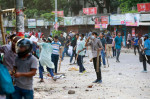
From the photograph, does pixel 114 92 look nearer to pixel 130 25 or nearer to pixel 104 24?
pixel 130 25

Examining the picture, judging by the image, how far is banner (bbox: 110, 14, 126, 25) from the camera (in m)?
30.3

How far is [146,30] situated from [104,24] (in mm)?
5831

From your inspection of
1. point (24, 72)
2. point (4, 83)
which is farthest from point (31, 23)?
point (4, 83)

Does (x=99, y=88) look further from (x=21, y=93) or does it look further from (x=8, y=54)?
(x=21, y=93)

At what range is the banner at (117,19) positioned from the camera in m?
30.3

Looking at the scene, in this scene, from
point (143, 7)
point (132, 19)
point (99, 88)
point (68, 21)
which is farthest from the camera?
point (68, 21)

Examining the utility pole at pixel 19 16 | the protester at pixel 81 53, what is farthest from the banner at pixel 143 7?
the utility pole at pixel 19 16

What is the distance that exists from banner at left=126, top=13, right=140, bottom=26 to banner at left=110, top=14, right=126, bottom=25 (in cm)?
88

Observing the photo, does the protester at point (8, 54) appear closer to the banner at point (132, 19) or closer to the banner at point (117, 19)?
the banner at point (132, 19)

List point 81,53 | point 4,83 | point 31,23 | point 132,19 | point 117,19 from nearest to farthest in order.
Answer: point 4,83 → point 81,53 → point 132,19 → point 117,19 → point 31,23

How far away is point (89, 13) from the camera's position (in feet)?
127

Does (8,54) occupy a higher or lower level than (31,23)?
lower

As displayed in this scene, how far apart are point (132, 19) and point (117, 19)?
2.78 meters

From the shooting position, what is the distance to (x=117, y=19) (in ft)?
103
